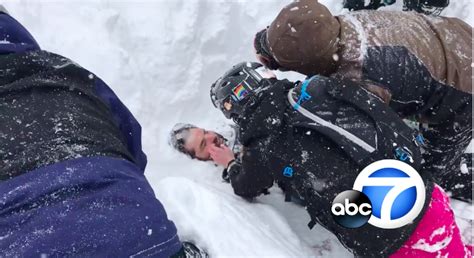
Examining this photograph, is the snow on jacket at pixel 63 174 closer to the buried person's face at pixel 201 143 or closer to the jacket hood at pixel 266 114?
the jacket hood at pixel 266 114

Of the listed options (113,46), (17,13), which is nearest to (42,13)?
(17,13)

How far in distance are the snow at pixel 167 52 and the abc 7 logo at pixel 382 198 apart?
0.58m

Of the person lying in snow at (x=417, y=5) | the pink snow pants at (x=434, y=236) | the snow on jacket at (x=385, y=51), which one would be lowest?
the pink snow pants at (x=434, y=236)

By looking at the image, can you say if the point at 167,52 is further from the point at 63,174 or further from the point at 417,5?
the point at 63,174

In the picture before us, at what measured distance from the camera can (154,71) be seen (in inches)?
112

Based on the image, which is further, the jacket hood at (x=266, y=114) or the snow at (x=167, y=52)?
the snow at (x=167, y=52)

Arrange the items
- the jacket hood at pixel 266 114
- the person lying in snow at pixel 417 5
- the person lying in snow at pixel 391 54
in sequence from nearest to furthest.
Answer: the jacket hood at pixel 266 114, the person lying in snow at pixel 391 54, the person lying in snow at pixel 417 5

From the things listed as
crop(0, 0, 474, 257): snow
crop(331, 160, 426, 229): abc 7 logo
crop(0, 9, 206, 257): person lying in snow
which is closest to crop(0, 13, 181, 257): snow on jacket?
crop(0, 9, 206, 257): person lying in snow

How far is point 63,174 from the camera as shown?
1027 mm

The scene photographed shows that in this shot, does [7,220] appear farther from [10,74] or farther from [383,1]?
[383,1]

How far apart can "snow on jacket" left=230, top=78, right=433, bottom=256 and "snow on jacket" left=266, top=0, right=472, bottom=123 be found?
0.16 m

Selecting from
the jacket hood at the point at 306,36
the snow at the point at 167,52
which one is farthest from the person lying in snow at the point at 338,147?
the snow at the point at 167,52

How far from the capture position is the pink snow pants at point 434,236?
5.43ft

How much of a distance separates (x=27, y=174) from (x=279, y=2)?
2461mm
